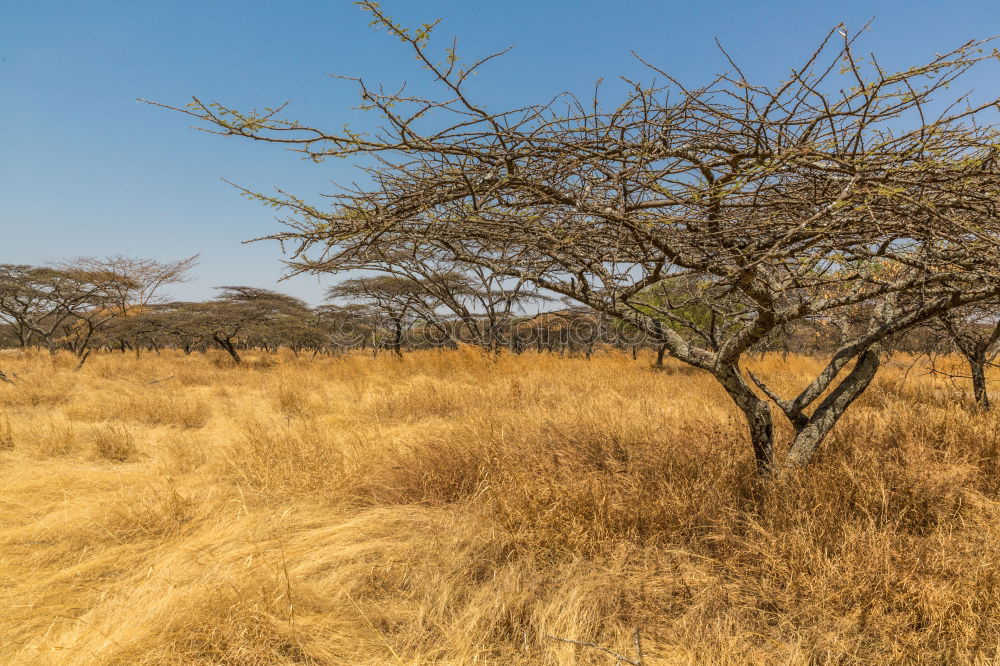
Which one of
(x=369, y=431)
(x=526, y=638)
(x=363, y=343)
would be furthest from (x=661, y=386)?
(x=363, y=343)

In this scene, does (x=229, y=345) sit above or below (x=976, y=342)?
below

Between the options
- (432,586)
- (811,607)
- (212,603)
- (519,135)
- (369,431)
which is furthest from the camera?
(369,431)

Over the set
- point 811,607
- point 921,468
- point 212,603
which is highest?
point 921,468

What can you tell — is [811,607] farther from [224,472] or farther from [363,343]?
[363,343]

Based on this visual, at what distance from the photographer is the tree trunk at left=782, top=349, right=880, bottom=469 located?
9.25 feet

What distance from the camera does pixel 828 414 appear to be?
2896 millimetres

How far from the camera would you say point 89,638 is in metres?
1.74

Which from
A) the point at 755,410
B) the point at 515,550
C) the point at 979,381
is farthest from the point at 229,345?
Answer: the point at 979,381

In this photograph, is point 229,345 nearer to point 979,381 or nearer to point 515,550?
point 515,550

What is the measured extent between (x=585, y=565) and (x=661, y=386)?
6327mm

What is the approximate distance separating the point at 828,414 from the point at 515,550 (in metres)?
2.22

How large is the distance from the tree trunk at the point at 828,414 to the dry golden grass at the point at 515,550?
135mm

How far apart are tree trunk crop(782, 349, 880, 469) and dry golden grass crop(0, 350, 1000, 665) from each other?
0.44 ft

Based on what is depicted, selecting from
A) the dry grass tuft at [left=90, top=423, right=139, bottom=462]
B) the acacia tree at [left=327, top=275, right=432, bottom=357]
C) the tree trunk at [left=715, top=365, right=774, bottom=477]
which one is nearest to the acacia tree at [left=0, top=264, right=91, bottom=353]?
the acacia tree at [left=327, top=275, right=432, bottom=357]
